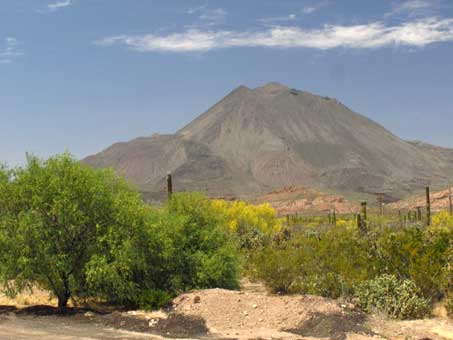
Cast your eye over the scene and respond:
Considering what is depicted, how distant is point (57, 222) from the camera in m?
19.5

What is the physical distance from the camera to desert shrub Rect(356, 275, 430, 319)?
18.4 meters

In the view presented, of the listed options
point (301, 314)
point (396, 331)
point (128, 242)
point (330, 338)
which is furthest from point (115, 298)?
point (396, 331)

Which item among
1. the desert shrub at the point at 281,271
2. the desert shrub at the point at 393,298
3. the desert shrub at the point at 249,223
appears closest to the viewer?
the desert shrub at the point at 393,298

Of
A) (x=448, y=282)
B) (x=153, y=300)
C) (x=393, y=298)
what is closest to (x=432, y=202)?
(x=448, y=282)

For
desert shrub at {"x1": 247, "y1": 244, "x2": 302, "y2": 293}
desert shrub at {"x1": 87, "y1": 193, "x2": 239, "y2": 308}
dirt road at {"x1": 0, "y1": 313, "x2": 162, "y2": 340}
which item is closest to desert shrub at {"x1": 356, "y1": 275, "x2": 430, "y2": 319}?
desert shrub at {"x1": 247, "y1": 244, "x2": 302, "y2": 293}

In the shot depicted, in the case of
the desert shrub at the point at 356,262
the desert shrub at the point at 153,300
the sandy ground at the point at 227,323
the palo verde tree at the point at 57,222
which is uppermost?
the palo verde tree at the point at 57,222

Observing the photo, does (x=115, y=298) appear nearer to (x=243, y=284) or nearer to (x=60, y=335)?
(x=60, y=335)

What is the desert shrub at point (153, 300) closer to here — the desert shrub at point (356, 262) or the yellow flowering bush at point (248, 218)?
the desert shrub at point (356, 262)

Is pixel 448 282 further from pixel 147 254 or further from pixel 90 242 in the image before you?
pixel 90 242

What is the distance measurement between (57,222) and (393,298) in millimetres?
11272

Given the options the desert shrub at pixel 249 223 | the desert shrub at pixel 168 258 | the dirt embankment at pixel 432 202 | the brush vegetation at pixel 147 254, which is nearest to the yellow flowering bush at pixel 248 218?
the desert shrub at pixel 249 223

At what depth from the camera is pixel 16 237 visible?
1892 centimetres

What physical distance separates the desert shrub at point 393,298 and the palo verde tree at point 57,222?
8.12 meters

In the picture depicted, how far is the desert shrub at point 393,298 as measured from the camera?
18.4 metres
